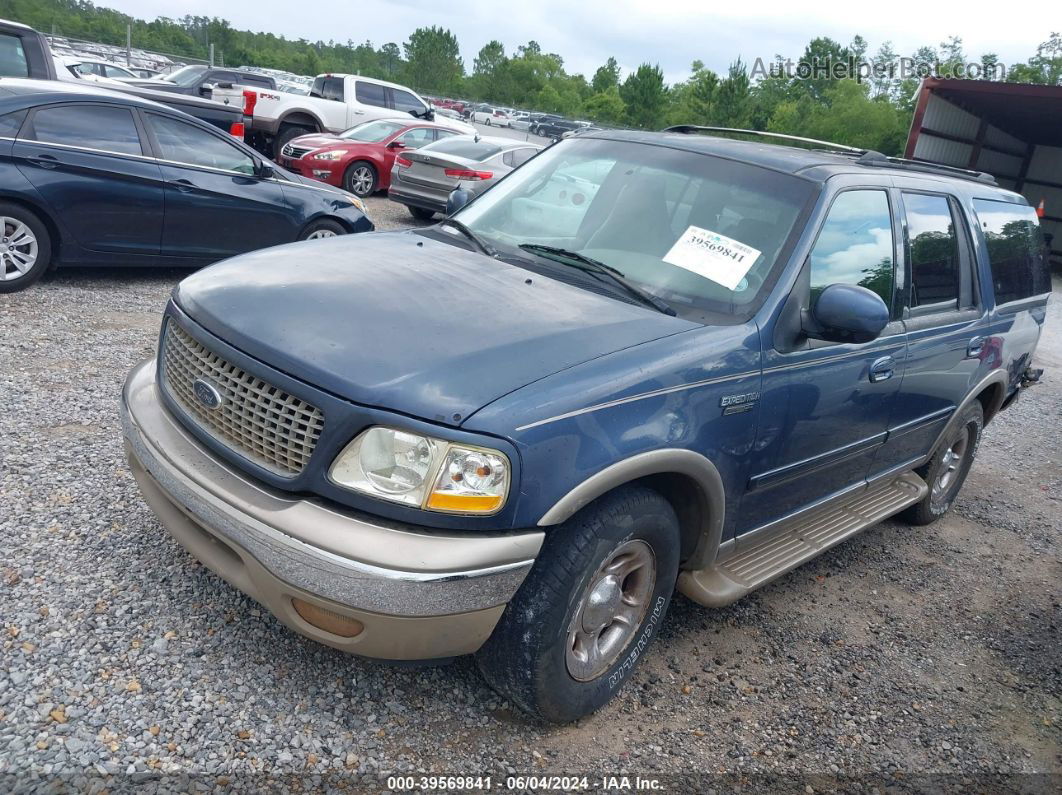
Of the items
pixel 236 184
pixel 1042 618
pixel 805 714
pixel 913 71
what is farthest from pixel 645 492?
pixel 913 71

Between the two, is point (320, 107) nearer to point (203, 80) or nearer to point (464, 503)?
point (203, 80)

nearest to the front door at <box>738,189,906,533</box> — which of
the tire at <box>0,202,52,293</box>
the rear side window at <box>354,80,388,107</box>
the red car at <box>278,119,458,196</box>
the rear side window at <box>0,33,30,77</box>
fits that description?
the tire at <box>0,202,52,293</box>

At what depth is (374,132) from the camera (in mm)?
14625

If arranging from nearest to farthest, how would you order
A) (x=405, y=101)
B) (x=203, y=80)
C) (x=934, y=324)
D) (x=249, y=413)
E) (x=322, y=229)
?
(x=249, y=413), (x=934, y=324), (x=322, y=229), (x=203, y=80), (x=405, y=101)

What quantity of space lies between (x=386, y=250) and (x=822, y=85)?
268 ft

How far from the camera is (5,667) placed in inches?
108

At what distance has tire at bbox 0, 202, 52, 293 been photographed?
6469 mm

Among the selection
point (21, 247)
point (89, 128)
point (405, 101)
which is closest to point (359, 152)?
point (405, 101)

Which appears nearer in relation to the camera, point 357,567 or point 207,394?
point 357,567

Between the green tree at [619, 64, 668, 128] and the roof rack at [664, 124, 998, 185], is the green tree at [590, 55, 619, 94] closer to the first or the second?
the green tree at [619, 64, 668, 128]

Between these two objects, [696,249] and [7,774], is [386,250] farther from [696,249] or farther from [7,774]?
[7,774]

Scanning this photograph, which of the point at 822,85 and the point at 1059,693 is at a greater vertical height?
the point at 822,85

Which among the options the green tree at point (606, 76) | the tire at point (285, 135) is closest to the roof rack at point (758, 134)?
the tire at point (285, 135)

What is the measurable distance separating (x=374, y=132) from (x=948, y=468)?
11.8m
